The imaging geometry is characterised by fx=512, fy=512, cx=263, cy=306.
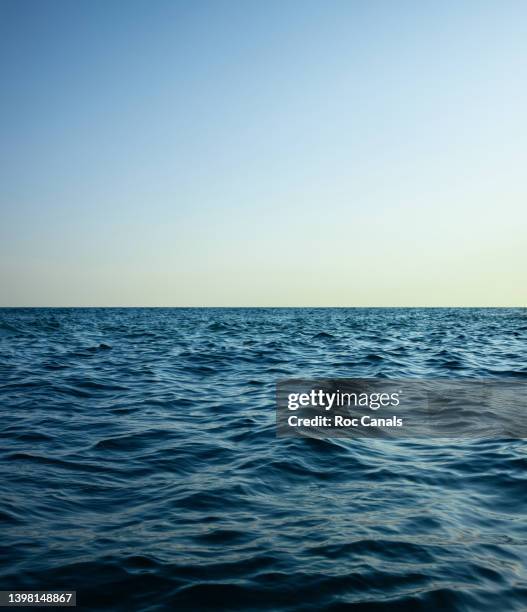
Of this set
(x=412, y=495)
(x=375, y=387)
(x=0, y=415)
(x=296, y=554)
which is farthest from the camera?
(x=375, y=387)

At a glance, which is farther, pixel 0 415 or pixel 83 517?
pixel 0 415

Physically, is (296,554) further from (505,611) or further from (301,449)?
(301,449)

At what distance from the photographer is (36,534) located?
512 centimetres

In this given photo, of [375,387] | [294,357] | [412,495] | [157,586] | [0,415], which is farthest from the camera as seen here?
[294,357]

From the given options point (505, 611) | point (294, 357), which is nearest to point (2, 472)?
point (505, 611)

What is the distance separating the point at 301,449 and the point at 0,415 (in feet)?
20.5

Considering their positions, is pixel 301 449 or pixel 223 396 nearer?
pixel 301 449

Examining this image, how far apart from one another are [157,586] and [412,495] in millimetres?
3438

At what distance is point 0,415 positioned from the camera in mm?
10289

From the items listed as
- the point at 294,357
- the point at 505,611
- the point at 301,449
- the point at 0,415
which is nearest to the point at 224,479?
the point at 301,449

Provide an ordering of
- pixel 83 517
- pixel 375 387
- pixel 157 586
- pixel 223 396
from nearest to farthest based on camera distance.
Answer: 1. pixel 157 586
2. pixel 83 517
3. pixel 223 396
4. pixel 375 387

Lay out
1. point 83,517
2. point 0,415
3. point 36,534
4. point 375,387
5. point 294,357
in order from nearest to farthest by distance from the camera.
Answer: point 36,534 → point 83,517 → point 0,415 → point 375,387 → point 294,357

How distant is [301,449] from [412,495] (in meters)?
2.27

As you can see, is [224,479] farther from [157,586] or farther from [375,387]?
[375,387]
